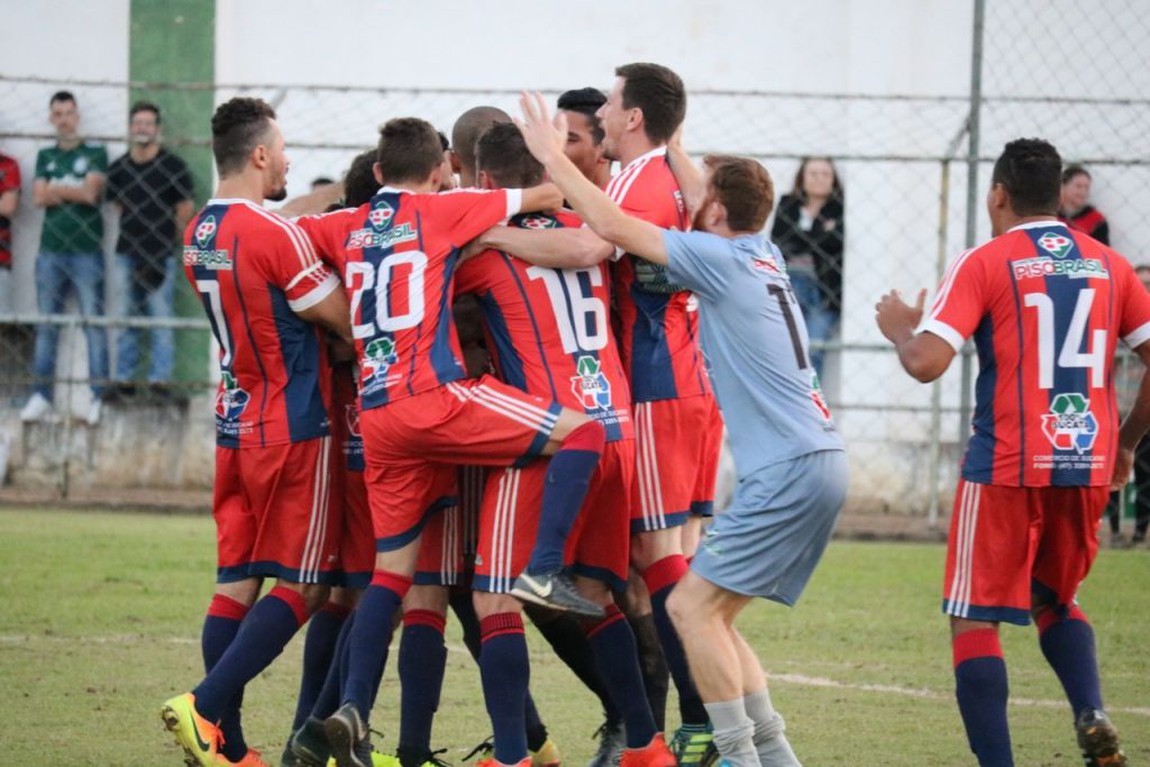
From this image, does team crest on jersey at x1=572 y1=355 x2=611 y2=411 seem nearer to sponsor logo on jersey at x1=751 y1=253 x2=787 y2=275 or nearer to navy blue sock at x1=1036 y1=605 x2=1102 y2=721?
sponsor logo on jersey at x1=751 y1=253 x2=787 y2=275

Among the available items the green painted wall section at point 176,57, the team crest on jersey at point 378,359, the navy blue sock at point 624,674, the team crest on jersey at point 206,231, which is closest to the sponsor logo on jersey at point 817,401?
the navy blue sock at point 624,674

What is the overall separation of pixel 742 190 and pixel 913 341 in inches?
28.6

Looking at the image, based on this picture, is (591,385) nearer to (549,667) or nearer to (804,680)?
(804,680)

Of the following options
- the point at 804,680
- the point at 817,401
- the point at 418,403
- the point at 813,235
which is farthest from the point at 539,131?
the point at 813,235

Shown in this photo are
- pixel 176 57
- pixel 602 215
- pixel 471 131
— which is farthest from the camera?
pixel 176 57

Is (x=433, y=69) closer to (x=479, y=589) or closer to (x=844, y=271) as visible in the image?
(x=844, y=271)

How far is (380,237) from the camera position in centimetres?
595

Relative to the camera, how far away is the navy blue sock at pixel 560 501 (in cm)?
564

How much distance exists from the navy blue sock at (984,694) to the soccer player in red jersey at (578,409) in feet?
3.30

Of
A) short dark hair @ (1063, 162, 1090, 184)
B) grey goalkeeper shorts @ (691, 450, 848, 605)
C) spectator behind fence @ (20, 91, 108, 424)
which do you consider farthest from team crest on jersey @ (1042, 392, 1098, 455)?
spectator behind fence @ (20, 91, 108, 424)

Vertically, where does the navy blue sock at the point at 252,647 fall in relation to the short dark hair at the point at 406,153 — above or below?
below

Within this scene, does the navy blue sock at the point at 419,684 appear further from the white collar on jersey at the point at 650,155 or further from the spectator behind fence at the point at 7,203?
the spectator behind fence at the point at 7,203

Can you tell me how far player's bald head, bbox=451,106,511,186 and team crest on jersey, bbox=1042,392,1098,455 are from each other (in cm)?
228

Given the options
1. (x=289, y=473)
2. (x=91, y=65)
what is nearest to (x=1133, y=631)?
(x=289, y=473)
